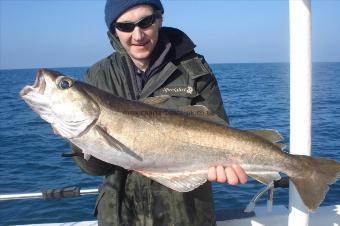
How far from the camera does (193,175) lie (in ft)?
13.7

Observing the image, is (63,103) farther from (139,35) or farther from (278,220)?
(278,220)

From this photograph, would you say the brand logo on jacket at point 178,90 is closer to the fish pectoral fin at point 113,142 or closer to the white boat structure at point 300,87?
the fish pectoral fin at point 113,142

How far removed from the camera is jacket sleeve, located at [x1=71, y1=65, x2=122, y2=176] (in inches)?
173

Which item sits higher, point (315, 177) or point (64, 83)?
point (64, 83)

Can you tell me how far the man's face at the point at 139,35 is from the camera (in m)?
4.47

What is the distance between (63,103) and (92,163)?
0.96 metres

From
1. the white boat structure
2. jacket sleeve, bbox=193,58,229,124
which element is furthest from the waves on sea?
jacket sleeve, bbox=193,58,229,124

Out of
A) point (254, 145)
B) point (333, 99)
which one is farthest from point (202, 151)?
point (333, 99)

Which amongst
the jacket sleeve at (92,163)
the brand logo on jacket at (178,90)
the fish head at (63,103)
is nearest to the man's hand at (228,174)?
the brand logo on jacket at (178,90)

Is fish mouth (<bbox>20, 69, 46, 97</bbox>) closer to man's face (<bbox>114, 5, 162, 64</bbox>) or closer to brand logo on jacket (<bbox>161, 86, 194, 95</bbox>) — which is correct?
man's face (<bbox>114, 5, 162, 64</bbox>)

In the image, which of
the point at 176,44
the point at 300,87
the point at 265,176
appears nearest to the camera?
the point at 265,176

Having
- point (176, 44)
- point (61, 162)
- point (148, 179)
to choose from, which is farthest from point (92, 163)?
point (61, 162)

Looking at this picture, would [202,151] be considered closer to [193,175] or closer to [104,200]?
[193,175]

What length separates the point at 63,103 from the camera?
3.77m
